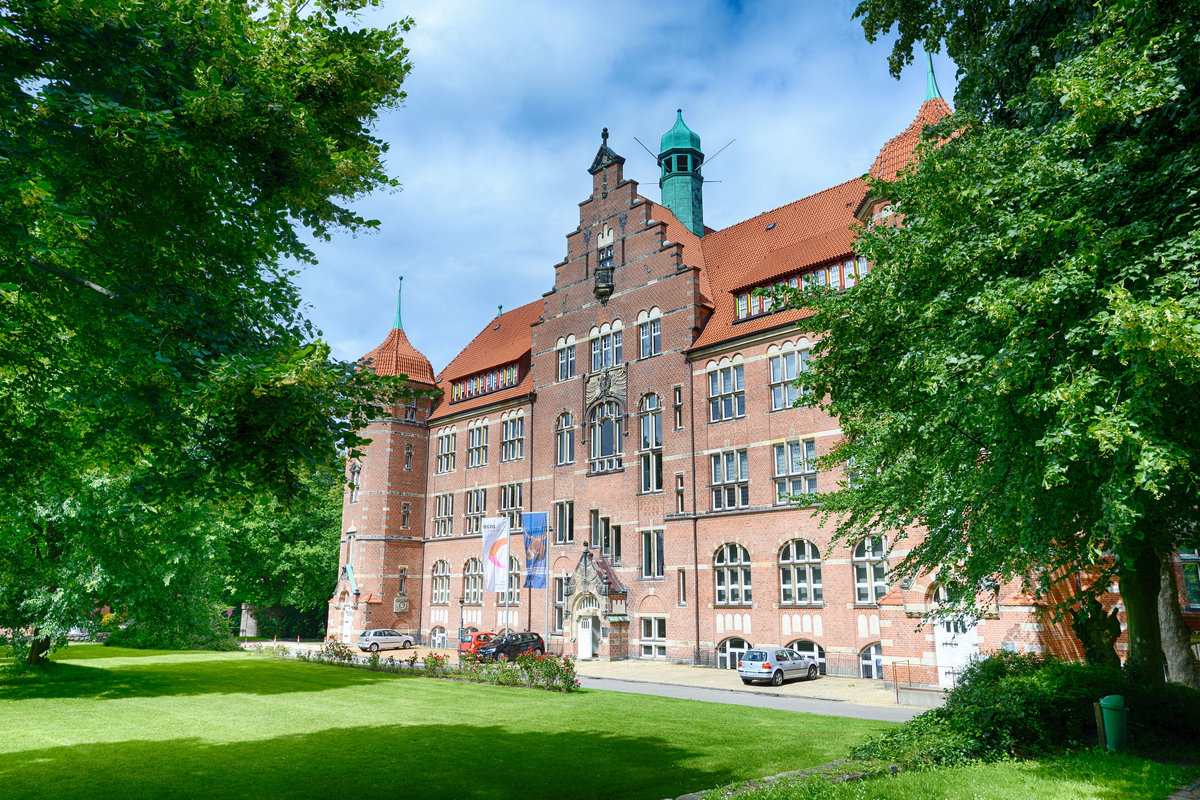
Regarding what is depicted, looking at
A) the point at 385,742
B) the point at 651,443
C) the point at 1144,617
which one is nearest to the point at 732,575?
the point at 651,443

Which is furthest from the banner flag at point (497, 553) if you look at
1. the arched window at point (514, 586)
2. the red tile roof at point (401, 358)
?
the red tile roof at point (401, 358)

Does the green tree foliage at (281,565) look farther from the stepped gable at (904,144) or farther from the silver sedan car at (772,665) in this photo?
the stepped gable at (904,144)

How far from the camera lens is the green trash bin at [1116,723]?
1103 centimetres

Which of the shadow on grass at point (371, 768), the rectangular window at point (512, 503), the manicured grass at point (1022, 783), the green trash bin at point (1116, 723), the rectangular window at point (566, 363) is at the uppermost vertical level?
the rectangular window at point (566, 363)

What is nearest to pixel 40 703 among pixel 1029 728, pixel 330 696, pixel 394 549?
pixel 330 696

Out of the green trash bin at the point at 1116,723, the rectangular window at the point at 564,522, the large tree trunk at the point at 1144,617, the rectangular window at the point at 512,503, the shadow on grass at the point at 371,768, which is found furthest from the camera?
the rectangular window at the point at 512,503

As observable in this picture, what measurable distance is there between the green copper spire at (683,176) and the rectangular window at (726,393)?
1295 cm

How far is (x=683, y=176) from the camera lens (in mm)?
42781

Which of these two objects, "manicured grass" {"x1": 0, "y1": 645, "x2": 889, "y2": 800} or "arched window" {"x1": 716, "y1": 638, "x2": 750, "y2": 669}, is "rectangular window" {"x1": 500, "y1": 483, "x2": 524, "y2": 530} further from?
"manicured grass" {"x1": 0, "y1": 645, "x2": 889, "y2": 800}

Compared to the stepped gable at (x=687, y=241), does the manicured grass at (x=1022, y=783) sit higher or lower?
lower

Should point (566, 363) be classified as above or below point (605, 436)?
above

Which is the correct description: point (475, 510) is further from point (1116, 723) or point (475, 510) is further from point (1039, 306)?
point (1039, 306)

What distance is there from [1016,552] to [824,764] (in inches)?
157

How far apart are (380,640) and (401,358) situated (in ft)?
54.8
